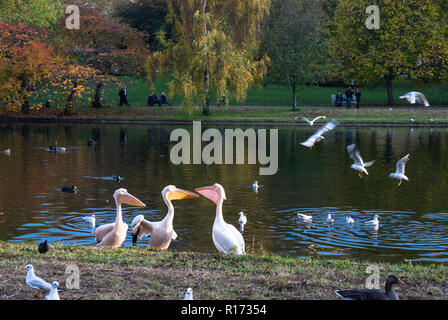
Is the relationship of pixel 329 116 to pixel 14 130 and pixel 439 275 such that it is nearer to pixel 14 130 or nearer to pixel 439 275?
pixel 14 130

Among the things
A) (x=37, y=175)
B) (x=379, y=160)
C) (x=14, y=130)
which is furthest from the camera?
(x=14, y=130)

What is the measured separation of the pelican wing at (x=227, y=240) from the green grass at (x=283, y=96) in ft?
137

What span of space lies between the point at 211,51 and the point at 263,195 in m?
25.7

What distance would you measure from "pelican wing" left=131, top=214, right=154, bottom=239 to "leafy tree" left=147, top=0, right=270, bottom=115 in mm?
32168

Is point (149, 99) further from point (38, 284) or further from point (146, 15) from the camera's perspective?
point (38, 284)

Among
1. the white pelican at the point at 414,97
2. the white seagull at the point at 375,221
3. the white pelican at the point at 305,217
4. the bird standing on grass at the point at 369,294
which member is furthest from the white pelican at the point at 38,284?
the white seagull at the point at 375,221

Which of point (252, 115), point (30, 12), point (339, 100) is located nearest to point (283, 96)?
point (339, 100)

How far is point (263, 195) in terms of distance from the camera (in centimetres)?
2072

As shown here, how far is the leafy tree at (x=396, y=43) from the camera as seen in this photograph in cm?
5447

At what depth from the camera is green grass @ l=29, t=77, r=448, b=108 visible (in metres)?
57.0

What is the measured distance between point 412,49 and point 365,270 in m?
47.2

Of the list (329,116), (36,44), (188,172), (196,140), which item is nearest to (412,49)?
(329,116)

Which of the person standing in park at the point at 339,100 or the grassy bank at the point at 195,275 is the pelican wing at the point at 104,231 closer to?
the grassy bank at the point at 195,275
